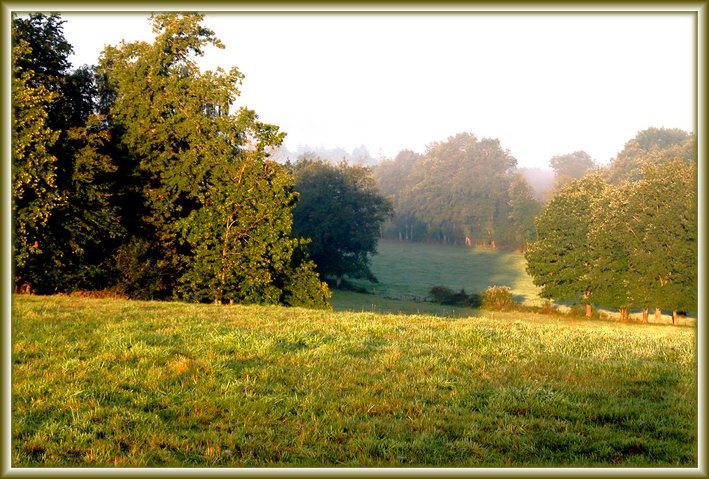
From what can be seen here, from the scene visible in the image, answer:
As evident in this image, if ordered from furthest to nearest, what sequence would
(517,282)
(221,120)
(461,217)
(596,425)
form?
(461,217) < (517,282) < (221,120) < (596,425)

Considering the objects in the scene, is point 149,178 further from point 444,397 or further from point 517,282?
point 517,282

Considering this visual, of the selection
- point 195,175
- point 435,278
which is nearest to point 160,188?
point 195,175

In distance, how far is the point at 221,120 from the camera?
34.6m

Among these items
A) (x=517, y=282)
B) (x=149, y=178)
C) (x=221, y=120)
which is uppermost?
(x=221, y=120)

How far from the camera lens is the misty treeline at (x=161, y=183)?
29.0 metres

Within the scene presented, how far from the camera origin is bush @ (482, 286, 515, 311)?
205 feet

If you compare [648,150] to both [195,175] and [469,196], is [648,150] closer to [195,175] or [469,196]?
[469,196]

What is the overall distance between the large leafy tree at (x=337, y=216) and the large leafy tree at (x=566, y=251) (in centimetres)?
2589

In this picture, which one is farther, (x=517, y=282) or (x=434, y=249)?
(x=434, y=249)

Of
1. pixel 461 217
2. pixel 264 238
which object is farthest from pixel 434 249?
pixel 264 238

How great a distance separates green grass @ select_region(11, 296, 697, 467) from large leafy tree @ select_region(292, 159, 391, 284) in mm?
65517

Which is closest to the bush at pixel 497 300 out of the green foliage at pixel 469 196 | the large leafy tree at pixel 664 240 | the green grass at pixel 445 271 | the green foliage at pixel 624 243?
the green foliage at pixel 624 243

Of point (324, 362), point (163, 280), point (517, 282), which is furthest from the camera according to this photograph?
point (517, 282)

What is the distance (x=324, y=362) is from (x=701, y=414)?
6.68 m
